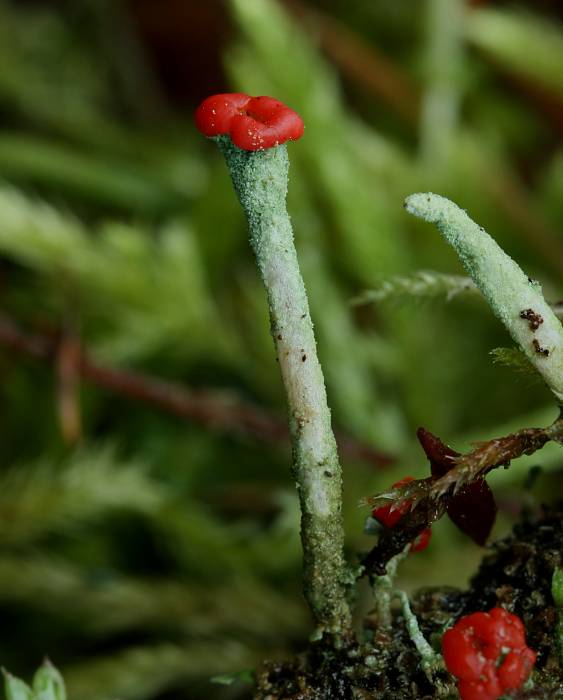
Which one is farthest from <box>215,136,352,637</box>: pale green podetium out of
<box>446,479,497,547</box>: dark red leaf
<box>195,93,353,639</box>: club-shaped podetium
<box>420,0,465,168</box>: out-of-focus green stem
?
<box>420,0,465,168</box>: out-of-focus green stem

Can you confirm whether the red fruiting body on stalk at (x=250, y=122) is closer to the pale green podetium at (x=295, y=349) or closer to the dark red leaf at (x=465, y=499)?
the pale green podetium at (x=295, y=349)

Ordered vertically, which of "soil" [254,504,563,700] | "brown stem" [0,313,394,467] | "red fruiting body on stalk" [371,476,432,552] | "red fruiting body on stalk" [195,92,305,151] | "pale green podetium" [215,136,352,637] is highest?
"red fruiting body on stalk" [195,92,305,151]

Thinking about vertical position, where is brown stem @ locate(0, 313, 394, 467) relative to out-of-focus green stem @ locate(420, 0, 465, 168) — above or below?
below

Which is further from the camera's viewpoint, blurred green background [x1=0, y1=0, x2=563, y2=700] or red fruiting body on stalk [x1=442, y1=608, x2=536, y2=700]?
blurred green background [x1=0, y1=0, x2=563, y2=700]

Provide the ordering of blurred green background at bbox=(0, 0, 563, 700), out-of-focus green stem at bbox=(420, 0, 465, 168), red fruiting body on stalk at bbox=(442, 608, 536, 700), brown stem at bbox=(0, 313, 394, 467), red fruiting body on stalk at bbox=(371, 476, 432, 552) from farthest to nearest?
out-of-focus green stem at bbox=(420, 0, 465, 168) → brown stem at bbox=(0, 313, 394, 467) → blurred green background at bbox=(0, 0, 563, 700) → red fruiting body on stalk at bbox=(371, 476, 432, 552) → red fruiting body on stalk at bbox=(442, 608, 536, 700)

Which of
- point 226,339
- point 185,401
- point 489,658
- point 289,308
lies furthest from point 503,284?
point 226,339

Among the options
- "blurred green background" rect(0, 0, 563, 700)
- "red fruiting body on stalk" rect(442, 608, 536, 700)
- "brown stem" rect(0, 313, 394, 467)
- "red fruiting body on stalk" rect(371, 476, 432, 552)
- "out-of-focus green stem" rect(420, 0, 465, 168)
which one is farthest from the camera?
"out-of-focus green stem" rect(420, 0, 465, 168)

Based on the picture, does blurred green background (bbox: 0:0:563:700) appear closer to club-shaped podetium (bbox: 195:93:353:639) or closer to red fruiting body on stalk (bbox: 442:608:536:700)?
club-shaped podetium (bbox: 195:93:353:639)
